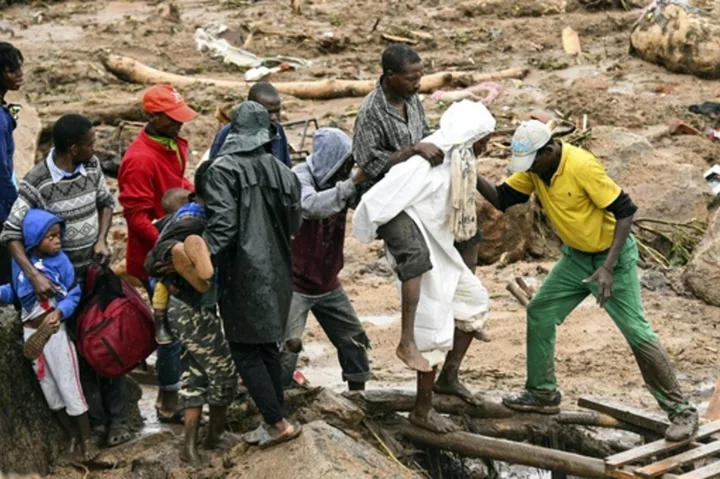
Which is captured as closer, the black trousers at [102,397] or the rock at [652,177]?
the black trousers at [102,397]

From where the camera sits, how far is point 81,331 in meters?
6.28

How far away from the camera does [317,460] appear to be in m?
5.82

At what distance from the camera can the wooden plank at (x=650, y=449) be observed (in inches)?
245

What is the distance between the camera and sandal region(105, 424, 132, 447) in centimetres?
648

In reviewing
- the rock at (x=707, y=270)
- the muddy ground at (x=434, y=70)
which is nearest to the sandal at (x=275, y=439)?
the muddy ground at (x=434, y=70)

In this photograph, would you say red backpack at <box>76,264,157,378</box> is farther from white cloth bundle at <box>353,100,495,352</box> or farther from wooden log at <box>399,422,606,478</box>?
wooden log at <box>399,422,606,478</box>

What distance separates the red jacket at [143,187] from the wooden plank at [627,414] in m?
2.54

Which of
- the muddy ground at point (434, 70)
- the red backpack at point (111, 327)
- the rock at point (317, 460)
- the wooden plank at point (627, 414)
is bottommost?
the muddy ground at point (434, 70)

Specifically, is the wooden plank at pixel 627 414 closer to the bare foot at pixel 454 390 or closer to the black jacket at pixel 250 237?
the bare foot at pixel 454 390

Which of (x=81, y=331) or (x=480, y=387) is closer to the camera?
(x=81, y=331)

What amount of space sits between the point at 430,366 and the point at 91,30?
1461 centimetres

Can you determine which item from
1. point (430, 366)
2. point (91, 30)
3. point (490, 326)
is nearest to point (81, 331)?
point (430, 366)

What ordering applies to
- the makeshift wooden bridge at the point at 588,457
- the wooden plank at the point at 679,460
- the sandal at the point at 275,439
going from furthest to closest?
the makeshift wooden bridge at the point at 588,457, the wooden plank at the point at 679,460, the sandal at the point at 275,439

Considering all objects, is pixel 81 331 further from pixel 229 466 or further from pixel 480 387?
pixel 480 387
